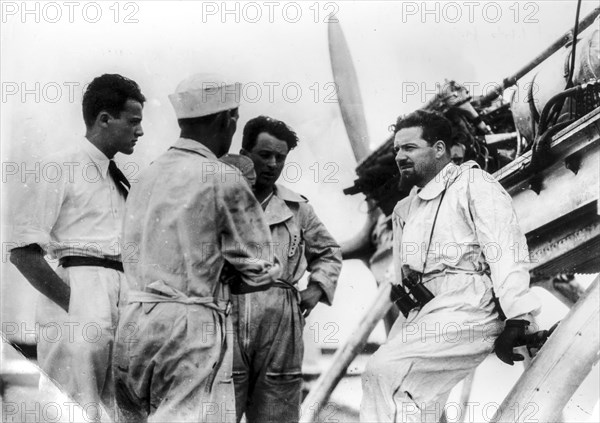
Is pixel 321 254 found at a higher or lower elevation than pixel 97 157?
lower

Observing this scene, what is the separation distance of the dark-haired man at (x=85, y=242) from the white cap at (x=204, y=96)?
314mm

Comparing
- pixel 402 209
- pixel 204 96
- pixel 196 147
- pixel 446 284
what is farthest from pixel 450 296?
pixel 204 96

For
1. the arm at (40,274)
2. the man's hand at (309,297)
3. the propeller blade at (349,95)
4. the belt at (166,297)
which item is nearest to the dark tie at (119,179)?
the arm at (40,274)

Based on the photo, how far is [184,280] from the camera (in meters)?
3.93

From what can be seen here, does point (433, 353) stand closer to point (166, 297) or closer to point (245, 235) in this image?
point (245, 235)

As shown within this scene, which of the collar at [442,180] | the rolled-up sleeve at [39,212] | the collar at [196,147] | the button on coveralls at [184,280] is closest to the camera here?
the button on coveralls at [184,280]

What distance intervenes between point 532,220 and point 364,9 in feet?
3.85

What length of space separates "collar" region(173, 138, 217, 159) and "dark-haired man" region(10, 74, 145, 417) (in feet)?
1.46

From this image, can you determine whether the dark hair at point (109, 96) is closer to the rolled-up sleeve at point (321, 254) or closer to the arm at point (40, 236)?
the arm at point (40, 236)

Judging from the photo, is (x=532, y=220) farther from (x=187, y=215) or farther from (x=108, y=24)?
(x=108, y=24)

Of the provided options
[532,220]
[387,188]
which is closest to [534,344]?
[532,220]

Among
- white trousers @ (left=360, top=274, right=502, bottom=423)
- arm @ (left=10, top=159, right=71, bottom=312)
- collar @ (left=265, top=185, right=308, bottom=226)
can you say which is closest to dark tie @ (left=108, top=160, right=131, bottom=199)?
arm @ (left=10, top=159, right=71, bottom=312)

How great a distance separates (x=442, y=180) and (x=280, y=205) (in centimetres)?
68

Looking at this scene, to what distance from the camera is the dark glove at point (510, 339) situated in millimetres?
4121
